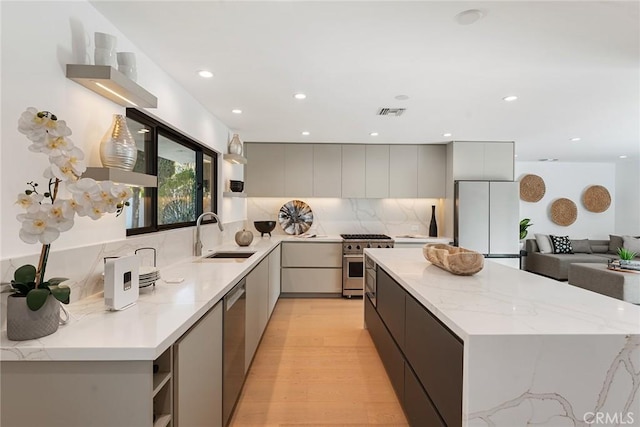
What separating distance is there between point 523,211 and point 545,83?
525 centimetres

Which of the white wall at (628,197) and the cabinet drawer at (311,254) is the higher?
the white wall at (628,197)

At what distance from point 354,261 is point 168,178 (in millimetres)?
2867

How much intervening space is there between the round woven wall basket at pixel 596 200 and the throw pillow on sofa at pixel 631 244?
101 cm

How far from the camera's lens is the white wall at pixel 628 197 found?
22.7ft

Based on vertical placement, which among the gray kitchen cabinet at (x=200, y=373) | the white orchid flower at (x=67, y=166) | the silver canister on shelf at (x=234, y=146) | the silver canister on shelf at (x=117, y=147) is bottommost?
the gray kitchen cabinet at (x=200, y=373)

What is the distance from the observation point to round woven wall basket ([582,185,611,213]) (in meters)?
7.17

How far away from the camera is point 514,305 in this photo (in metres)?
1.45

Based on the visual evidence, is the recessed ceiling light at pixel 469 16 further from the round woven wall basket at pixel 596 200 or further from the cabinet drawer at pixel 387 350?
the round woven wall basket at pixel 596 200

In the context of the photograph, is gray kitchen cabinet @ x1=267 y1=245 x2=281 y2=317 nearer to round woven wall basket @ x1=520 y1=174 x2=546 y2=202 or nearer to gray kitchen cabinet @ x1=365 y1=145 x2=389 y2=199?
gray kitchen cabinet @ x1=365 y1=145 x2=389 y2=199

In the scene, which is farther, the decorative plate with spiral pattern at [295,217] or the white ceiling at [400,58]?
the decorative plate with spiral pattern at [295,217]

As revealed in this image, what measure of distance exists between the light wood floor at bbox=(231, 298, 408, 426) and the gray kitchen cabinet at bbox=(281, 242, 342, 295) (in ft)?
3.23

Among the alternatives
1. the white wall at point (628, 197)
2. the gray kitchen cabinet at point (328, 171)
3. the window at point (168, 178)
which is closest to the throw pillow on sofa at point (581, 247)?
the white wall at point (628, 197)

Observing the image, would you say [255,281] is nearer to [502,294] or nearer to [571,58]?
[502,294]

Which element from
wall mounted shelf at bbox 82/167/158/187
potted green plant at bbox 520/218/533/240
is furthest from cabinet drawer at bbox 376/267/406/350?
potted green plant at bbox 520/218/533/240
